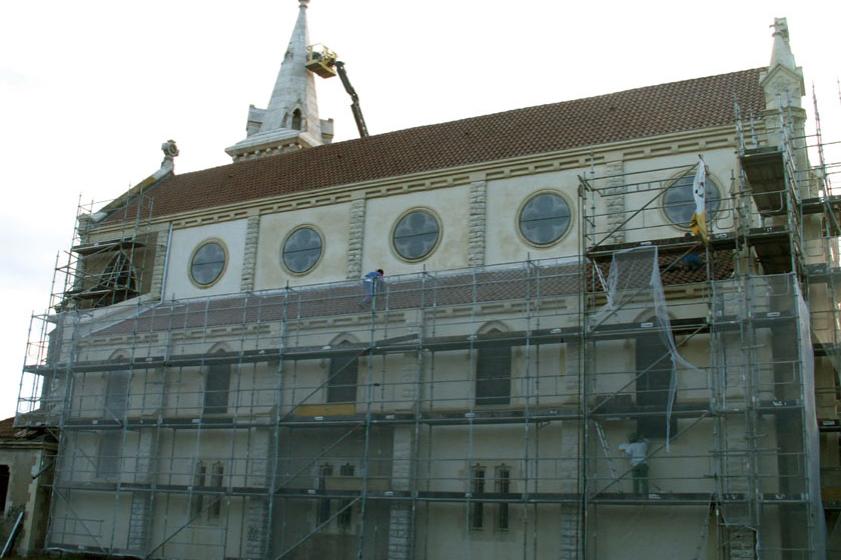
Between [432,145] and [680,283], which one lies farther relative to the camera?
[432,145]

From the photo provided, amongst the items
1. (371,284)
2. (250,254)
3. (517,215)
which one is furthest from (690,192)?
(250,254)

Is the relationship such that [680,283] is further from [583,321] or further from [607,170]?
[607,170]

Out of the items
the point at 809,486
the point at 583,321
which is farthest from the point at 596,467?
the point at 809,486

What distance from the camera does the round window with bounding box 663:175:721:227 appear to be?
25891 mm

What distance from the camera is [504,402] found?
2561 centimetres

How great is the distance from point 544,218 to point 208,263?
12.5m

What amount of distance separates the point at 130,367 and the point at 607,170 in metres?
15.7

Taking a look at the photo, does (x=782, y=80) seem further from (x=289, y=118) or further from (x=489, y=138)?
(x=289, y=118)

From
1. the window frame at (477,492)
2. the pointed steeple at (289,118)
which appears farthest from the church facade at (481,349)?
the pointed steeple at (289,118)

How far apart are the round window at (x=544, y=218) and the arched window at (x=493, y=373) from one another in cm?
357

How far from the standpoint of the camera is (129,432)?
30.9 m

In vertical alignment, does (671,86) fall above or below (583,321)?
above

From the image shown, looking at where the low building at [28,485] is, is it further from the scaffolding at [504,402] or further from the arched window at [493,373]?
the arched window at [493,373]

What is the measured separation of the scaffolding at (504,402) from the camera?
2133 cm
